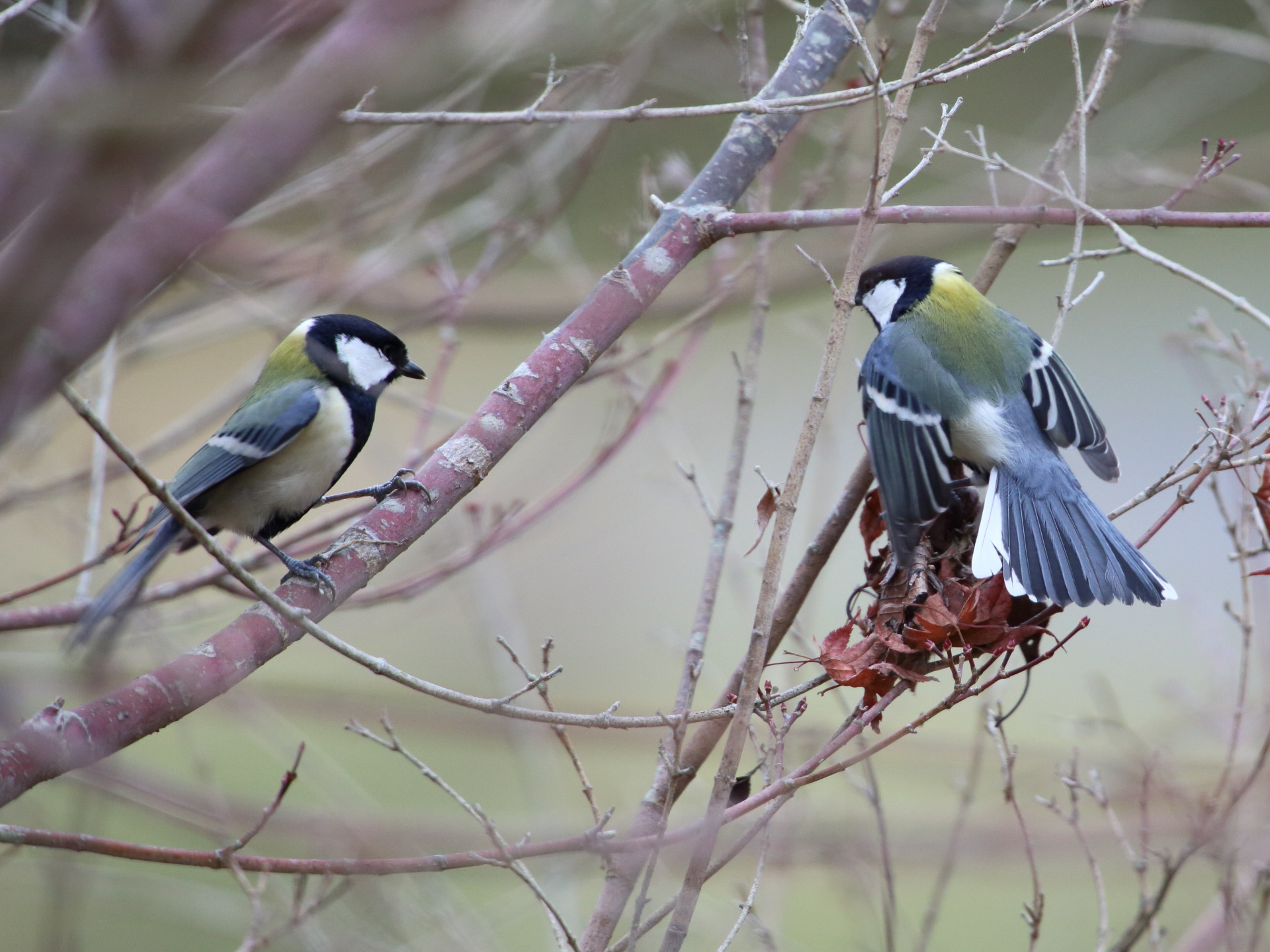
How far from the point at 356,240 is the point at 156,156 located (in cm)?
261

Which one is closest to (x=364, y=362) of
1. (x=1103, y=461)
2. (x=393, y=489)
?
(x=393, y=489)

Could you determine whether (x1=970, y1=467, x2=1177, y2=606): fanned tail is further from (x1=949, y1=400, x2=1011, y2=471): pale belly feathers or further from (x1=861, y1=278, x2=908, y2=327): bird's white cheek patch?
(x1=861, y1=278, x2=908, y2=327): bird's white cheek patch

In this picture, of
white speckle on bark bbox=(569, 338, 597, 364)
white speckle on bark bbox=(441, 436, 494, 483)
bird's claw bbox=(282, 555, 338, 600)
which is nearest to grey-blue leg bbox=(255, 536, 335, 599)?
bird's claw bbox=(282, 555, 338, 600)

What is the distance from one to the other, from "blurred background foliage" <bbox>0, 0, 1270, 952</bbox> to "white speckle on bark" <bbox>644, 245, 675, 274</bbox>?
14.1 inches

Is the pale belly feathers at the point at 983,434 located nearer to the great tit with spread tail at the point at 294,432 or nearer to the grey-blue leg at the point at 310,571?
the great tit with spread tail at the point at 294,432

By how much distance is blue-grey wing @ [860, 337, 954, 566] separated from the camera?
5.29 feet

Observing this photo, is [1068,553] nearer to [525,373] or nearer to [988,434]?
[988,434]

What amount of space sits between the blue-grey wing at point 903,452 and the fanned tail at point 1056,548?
0.10m

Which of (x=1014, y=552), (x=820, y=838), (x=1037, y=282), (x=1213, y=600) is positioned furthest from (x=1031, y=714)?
(x=1014, y=552)

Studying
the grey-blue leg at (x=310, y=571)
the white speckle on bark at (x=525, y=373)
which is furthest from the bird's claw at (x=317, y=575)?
the white speckle on bark at (x=525, y=373)

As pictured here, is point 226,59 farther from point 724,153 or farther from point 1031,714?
point 1031,714

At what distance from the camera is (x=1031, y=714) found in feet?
17.1

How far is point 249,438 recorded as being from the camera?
6.97 ft

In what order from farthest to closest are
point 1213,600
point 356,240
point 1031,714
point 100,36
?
point 1031,714 → point 1213,600 → point 356,240 → point 100,36
